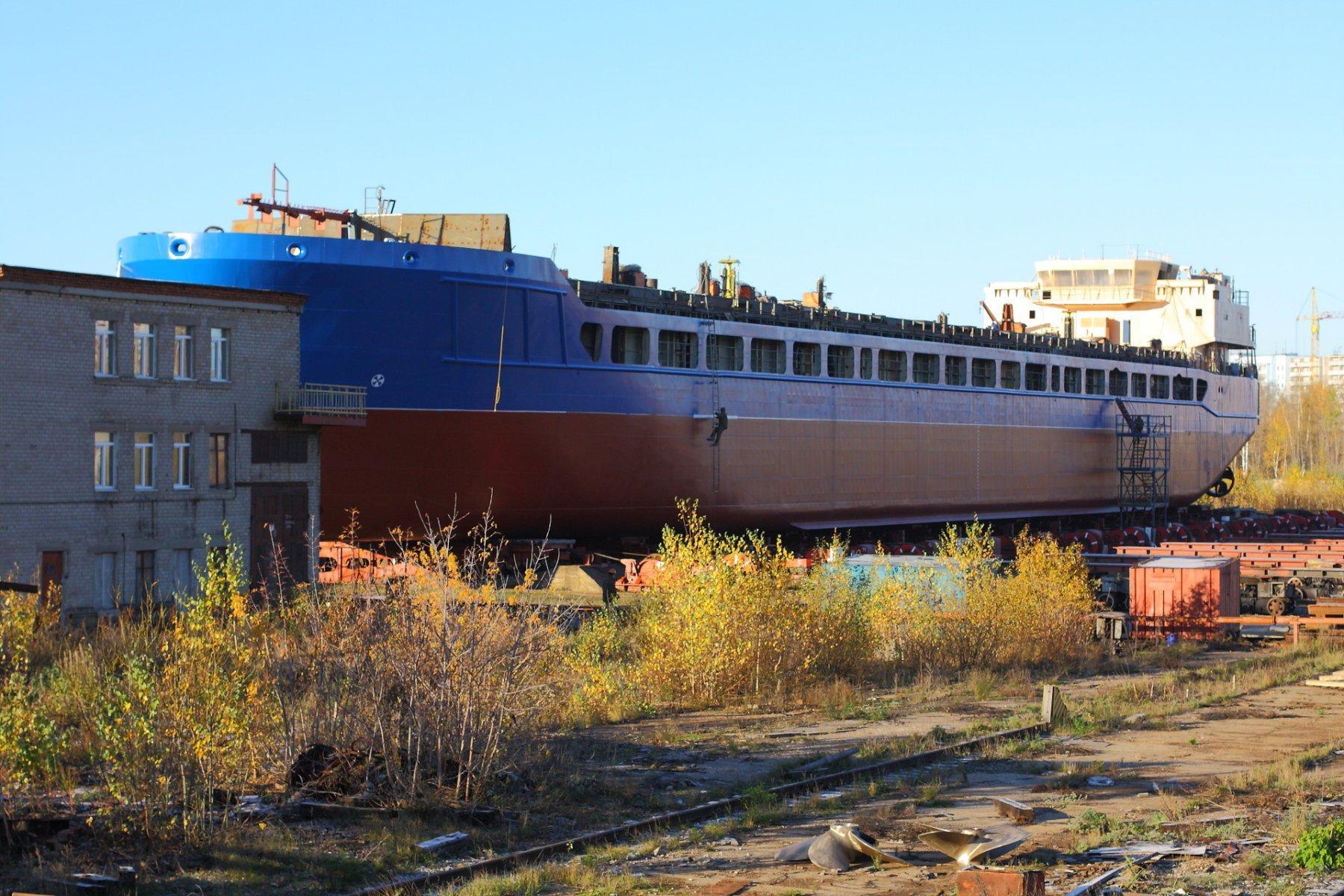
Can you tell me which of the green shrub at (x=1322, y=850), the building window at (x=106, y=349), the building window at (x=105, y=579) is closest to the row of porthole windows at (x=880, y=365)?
the building window at (x=106, y=349)

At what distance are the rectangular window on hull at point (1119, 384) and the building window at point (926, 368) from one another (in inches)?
469

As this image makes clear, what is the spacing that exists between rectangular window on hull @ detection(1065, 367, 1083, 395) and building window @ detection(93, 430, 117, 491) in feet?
114

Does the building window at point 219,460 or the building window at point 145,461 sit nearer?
the building window at point 145,461

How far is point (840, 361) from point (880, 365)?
2407 millimetres

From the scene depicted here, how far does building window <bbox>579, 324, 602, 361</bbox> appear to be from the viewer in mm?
30812

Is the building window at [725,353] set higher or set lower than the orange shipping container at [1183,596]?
higher

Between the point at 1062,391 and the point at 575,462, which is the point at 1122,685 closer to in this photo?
the point at 575,462

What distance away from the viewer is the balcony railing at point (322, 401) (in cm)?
2428

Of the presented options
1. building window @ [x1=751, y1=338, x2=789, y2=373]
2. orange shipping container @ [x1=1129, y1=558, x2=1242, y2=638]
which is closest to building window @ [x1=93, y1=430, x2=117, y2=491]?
building window @ [x1=751, y1=338, x2=789, y2=373]

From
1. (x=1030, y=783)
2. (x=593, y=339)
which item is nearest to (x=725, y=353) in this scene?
(x=593, y=339)

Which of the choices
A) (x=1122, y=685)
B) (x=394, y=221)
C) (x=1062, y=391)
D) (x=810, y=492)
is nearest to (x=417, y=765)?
(x=1122, y=685)

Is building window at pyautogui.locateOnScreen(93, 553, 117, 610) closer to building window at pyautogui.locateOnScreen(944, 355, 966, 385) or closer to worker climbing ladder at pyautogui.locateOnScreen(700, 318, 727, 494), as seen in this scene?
worker climbing ladder at pyautogui.locateOnScreen(700, 318, 727, 494)

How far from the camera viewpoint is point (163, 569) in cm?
2236

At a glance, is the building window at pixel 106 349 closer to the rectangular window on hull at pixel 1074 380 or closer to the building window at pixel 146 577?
the building window at pixel 146 577
